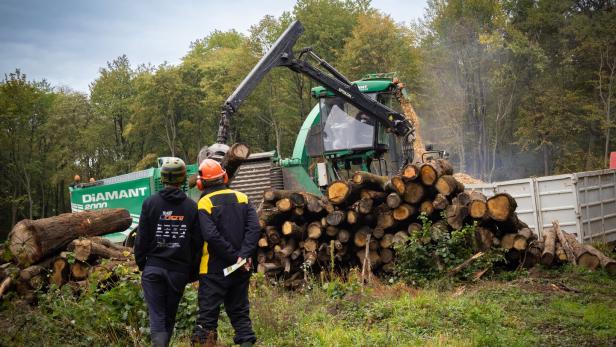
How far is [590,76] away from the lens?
33125 mm

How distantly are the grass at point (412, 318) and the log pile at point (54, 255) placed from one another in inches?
45.7

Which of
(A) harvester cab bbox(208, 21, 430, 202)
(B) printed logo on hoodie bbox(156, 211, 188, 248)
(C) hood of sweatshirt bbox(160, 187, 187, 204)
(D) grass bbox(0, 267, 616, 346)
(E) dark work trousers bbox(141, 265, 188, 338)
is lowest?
(D) grass bbox(0, 267, 616, 346)

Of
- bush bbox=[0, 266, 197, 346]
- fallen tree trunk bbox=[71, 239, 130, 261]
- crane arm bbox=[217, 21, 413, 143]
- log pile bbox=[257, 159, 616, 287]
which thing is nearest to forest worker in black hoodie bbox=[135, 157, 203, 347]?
bush bbox=[0, 266, 197, 346]

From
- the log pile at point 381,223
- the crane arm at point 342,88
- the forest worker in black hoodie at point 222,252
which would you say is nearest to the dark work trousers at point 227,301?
the forest worker in black hoodie at point 222,252

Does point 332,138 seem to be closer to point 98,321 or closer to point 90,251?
point 90,251

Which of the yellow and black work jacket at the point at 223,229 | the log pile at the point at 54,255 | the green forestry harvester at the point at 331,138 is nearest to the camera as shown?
the yellow and black work jacket at the point at 223,229

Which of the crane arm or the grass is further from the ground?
the crane arm

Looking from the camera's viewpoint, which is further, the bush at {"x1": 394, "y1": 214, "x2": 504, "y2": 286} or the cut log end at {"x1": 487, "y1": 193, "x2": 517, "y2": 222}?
the cut log end at {"x1": 487, "y1": 193, "x2": 517, "y2": 222}

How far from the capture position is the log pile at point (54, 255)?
9625mm

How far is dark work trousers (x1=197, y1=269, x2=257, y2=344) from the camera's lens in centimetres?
661

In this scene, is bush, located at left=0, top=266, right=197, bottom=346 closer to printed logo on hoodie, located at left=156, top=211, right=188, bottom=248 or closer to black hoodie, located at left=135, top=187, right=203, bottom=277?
black hoodie, located at left=135, top=187, right=203, bottom=277

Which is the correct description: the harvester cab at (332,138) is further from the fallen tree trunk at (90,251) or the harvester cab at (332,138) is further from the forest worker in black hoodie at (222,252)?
the forest worker in black hoodie at (222,252)

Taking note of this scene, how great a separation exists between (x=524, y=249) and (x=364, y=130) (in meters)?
4.37

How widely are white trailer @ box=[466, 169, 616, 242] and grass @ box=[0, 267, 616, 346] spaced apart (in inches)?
136
